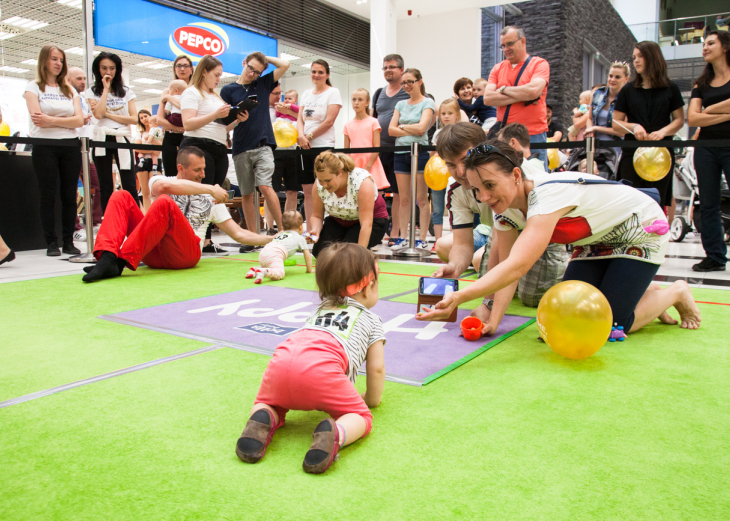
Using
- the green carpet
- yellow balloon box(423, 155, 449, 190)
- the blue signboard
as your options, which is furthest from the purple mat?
the blue signboard

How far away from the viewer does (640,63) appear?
4363 mm

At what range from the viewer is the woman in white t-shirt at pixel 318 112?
5.80 metres

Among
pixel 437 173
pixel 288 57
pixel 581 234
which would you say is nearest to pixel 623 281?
pixel 581 234

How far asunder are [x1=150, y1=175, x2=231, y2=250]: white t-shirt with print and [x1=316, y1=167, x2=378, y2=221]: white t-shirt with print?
857 mm

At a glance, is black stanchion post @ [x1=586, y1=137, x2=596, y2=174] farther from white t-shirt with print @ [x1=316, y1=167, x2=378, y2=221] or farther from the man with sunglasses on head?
white t-shirt with print @ [x1=316, y1=167, x2=378, y2=221]

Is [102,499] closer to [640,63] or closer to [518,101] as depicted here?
[518,101]

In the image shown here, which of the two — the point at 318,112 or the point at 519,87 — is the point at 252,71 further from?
the point at 519,87

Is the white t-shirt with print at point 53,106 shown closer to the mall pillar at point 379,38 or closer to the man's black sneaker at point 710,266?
the man's black sneaker at point 710,266

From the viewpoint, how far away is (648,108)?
4500mm

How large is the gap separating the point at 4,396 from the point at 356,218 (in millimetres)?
2963

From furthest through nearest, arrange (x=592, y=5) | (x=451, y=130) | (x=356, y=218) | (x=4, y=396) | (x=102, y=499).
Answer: (x=592, y=5) < (x=356, y=218) < (x=451, y=130) < (x=4, y=396) < (x=102, y=499)

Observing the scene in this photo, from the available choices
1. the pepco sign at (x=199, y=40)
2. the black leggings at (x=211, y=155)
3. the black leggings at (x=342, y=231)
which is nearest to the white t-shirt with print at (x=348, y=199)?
the black leggings at (x=342, y=231)

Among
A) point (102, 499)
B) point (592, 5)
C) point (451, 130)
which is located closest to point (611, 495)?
point (102, 499)

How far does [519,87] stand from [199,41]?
6930 millimetres
